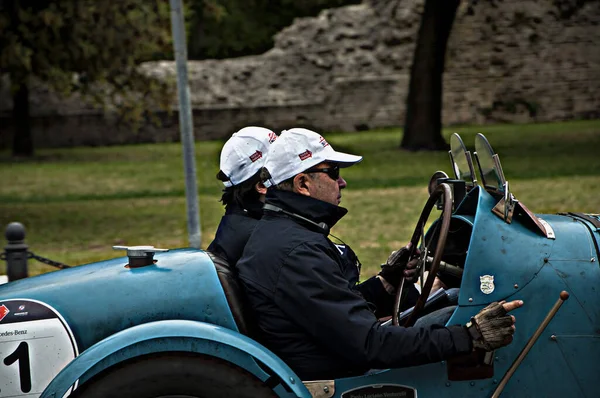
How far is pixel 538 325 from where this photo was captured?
3189mm

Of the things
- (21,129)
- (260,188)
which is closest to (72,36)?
(260,188)

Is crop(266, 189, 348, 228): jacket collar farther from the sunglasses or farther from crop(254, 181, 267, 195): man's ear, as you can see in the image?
crop(254, 181, 267, 195): man's ear

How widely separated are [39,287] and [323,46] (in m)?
30.9

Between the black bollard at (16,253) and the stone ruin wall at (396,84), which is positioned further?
the stone ruin wall at (396,84)

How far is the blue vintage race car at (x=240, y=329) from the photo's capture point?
2967mm

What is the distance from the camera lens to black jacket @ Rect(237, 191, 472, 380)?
304cm

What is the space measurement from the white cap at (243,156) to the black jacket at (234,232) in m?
0.18

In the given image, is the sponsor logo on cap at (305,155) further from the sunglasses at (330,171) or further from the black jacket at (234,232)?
the black jacket at (234,232)

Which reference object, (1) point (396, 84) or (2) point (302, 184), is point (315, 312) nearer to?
(2) point (302, 184)

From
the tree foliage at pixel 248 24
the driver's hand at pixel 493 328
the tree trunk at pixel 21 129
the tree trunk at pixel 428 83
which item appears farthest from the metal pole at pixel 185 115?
the tree foliage at pixel 248 24

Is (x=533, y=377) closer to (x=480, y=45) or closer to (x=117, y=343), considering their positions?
(x=117, y=343)

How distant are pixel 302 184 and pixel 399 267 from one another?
0.76 meters

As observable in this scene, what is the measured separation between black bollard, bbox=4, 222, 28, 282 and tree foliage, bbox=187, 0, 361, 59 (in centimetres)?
4186

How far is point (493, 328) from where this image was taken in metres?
3.04
